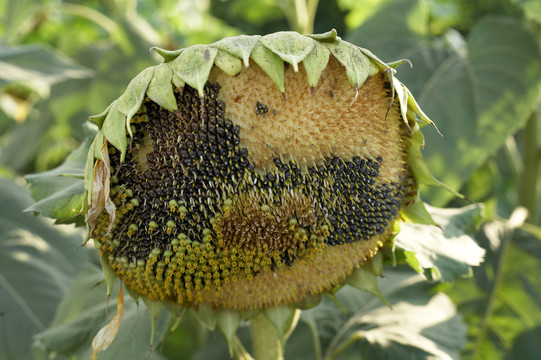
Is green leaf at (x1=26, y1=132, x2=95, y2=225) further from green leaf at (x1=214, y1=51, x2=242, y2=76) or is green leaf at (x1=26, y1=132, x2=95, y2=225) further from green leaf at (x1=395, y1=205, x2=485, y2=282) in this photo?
green leaf at (x1=395, y1=205, x2=485, y2=282)

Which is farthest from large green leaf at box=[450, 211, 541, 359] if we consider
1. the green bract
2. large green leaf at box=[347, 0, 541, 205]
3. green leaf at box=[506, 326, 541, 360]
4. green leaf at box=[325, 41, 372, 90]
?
green leaf at box=[325, 41, 372, 90]

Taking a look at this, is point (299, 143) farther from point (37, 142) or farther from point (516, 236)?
point (37, 142)

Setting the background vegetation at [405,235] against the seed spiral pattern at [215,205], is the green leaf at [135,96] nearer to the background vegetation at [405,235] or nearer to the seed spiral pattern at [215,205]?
the seed spiral pattern at [215,205]

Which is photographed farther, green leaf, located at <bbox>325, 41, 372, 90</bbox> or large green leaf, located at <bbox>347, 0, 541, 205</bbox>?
large green leaf, located at <bbox>347, 0, 541, 205</bbox>

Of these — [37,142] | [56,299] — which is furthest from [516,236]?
[37,142]

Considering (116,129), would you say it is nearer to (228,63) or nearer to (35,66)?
(228,63)

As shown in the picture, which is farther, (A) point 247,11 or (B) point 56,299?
(A) point 247,11
